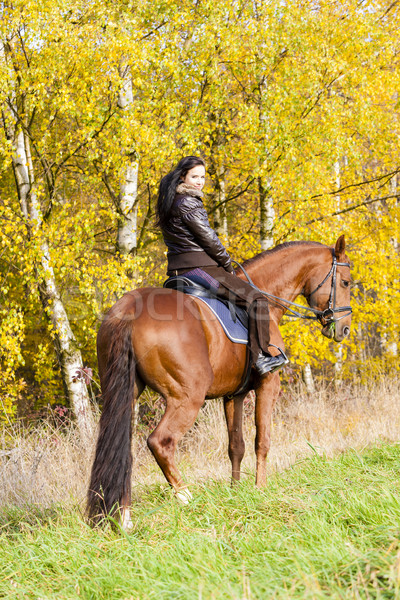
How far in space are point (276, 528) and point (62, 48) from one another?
7838 mm

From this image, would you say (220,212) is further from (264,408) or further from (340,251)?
(264,408)

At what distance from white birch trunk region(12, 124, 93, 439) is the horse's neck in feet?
14.4

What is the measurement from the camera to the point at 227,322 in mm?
4738

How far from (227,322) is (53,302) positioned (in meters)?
5.25

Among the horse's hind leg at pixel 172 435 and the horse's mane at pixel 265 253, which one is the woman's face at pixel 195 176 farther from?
the horse's hind leg at pixel 172 435

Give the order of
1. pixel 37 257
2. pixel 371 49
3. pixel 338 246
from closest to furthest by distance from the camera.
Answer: pixel 338 246
pixel 37 257
pixel 371 49

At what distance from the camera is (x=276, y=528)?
3.37 m

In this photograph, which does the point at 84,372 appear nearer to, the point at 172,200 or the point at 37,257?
the point at 37,257

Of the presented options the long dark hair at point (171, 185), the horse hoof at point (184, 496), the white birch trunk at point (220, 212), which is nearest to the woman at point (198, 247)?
the long dark hair at point (171, 185)

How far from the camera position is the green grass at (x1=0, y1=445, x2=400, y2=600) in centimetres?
253

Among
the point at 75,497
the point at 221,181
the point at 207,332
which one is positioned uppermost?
the point at 221,181

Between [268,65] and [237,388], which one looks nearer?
[237,388]

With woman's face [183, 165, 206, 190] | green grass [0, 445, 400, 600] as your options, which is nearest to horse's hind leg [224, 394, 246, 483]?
green grass [0, 445, 400, 600]

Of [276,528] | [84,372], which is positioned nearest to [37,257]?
[84,372]
